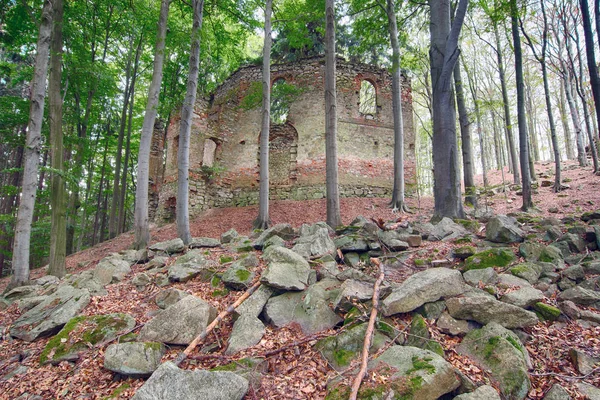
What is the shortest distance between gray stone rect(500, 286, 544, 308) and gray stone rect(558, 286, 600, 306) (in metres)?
0.27

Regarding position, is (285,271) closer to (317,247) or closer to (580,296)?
(317,247)

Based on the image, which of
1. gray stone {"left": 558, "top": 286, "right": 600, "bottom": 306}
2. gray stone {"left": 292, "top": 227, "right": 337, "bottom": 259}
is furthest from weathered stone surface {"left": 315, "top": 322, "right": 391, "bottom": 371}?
gray stone {"left": 558, "top": 286, "right": 600, "bottom": 306}

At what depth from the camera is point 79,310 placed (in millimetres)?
4227

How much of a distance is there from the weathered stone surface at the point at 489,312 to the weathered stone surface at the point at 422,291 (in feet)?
0.58

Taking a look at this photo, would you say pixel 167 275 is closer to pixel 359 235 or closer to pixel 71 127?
pixel 359 235

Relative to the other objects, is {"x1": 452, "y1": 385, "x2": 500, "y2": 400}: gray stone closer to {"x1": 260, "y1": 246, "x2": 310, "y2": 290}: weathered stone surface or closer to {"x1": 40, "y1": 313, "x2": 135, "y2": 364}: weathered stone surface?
{"x1": 260, "y1": 246, "x2": 310, "y2": 290}: weathered stone surface

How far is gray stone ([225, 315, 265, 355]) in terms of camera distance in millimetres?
3091

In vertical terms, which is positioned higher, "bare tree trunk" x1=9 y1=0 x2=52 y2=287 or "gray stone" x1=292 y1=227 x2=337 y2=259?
"bare tree trunk" x1=9 y1=0 x2=52 y2=287

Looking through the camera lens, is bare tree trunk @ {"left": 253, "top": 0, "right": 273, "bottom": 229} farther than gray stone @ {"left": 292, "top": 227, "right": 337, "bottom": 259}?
Yes

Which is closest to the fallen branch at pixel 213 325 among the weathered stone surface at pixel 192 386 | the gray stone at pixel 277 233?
the weathered stone surface at pixel 192 386

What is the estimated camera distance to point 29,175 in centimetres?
649

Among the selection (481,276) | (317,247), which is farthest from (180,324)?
(481,276)

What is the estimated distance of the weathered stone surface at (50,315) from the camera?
398cm

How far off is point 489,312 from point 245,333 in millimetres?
2471
